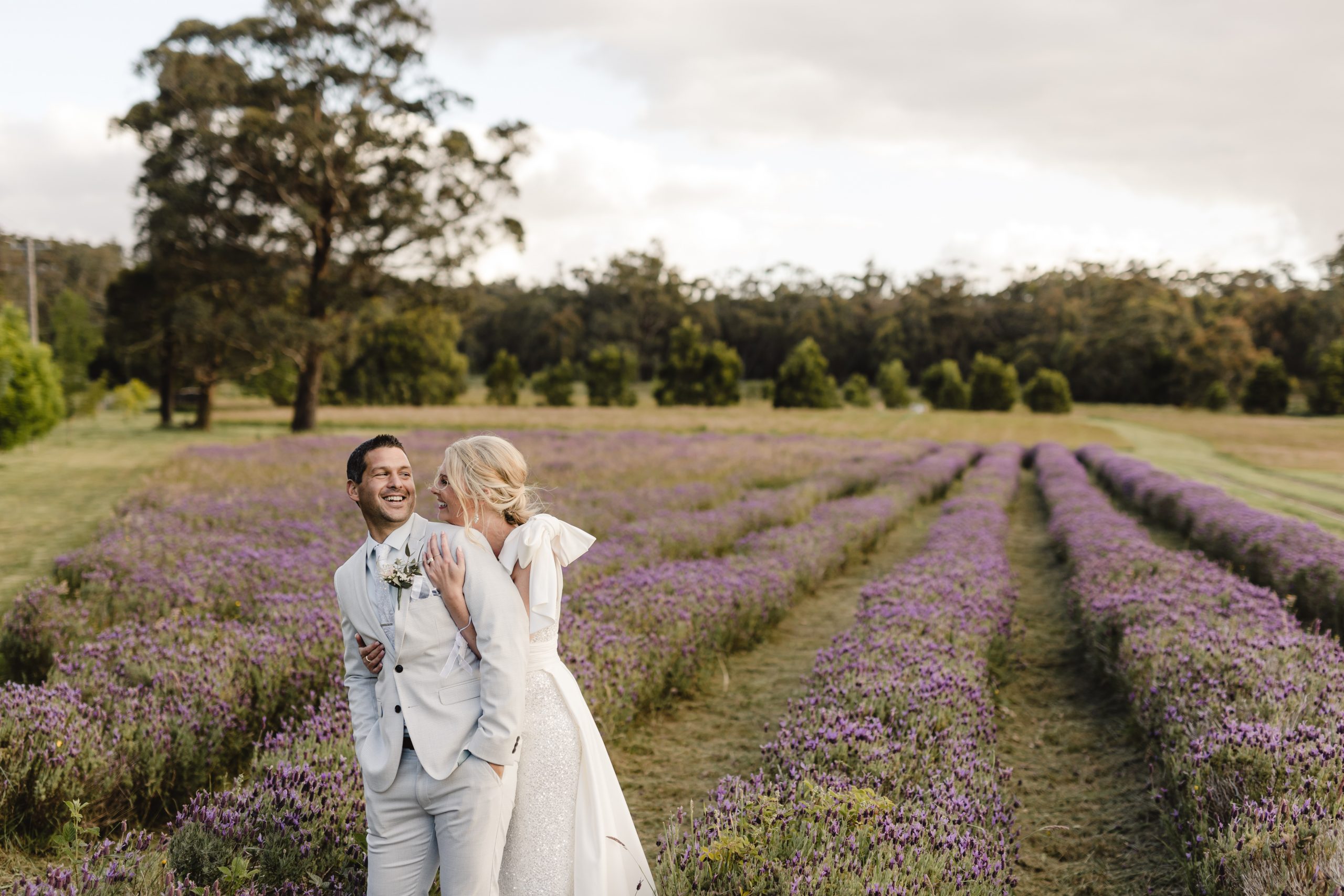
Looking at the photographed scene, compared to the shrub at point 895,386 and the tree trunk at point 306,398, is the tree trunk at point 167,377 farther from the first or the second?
the shrub at point 895,386

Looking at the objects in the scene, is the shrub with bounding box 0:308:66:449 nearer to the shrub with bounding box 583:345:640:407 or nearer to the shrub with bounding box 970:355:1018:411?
the shrub with bounding box 583:345:640:407

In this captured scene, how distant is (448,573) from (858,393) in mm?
57778

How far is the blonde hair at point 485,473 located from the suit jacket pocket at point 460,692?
44cm

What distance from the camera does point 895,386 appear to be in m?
58.0

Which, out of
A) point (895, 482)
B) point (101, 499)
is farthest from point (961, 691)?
point (101, 499)

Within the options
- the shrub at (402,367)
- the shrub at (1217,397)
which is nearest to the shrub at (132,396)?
the shrub at (402,367)

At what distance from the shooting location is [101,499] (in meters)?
13.6

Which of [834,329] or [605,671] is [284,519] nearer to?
[605,671]

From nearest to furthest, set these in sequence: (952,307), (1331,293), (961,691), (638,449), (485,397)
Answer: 1. (961,691)
2. (638,449)
3. (485,397)
4. (1331,293)
5. (952,307)

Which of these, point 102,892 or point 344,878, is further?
point 344,878

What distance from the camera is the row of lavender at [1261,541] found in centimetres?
702

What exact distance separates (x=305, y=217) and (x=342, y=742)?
25.1m

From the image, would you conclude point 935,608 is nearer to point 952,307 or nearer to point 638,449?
point 638,449

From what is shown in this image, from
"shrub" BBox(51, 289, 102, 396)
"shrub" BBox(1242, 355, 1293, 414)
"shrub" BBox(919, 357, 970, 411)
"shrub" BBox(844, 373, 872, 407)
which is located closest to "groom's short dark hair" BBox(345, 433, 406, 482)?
"shrub" BBox(919, 357, 970, 411)
